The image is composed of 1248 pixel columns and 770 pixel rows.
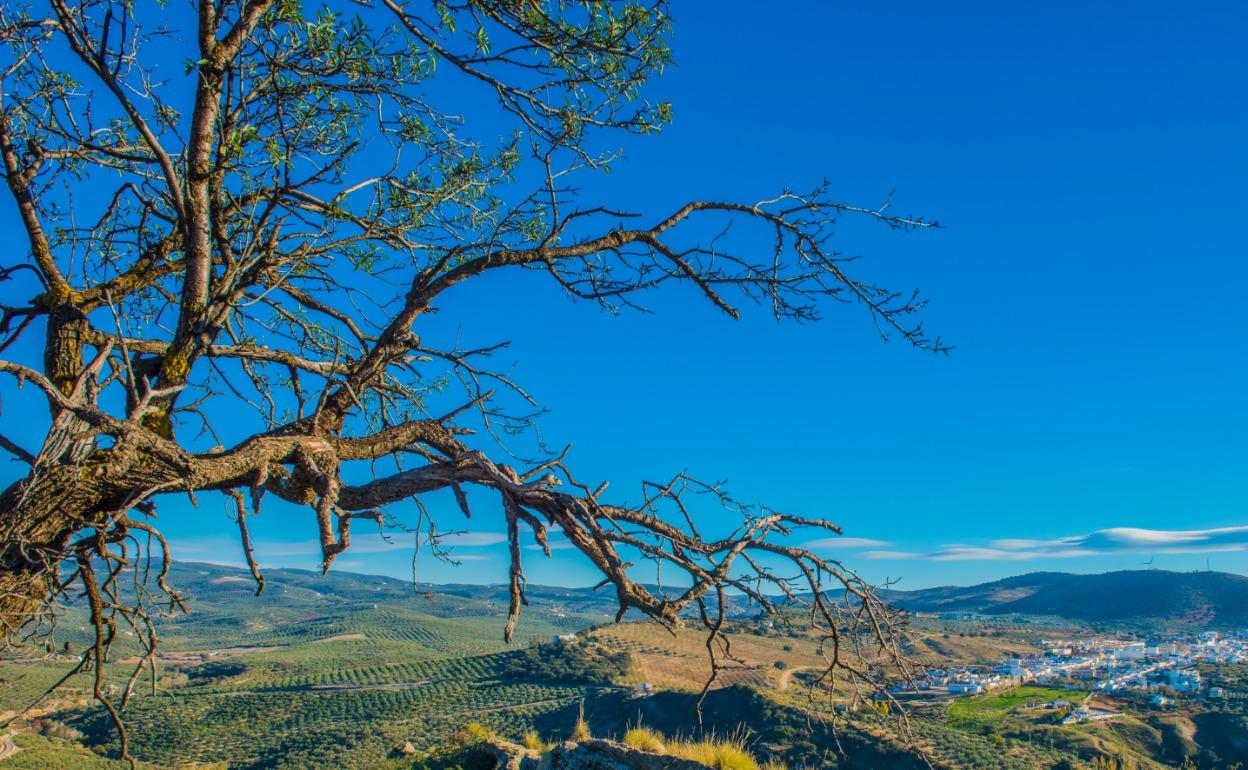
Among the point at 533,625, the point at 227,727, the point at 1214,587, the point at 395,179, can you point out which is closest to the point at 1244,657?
the point at 1214,587

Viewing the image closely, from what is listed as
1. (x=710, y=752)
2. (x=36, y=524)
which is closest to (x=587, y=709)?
(x=710, y=752)

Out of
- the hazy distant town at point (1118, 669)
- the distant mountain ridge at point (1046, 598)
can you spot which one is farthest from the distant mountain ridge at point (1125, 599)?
the hazy distant town at point (1118, 669)

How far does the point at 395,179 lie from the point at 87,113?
2.17 m

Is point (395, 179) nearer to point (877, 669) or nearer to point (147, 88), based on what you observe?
point (147, 88)

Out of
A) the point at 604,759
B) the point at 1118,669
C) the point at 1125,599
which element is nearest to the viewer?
the point at 604,759

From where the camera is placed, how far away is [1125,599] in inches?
4742

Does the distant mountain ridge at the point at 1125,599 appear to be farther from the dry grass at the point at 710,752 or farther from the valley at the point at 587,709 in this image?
the dry grass at the point at 710,752

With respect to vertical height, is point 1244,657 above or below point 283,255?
below

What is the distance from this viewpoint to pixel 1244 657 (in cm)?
6500

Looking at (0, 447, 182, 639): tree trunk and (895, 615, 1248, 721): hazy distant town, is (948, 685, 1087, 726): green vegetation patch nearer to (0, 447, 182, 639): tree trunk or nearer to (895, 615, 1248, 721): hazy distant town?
(895, 615, 1248, 721): hazy distant town

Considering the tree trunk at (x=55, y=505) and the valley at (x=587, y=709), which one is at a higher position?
the tree trunk at (x=55, y=505)

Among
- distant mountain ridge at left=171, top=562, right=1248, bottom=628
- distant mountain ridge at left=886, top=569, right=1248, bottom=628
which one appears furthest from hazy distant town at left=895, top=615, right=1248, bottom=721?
distant mountain ridge at left=886, top=569, right=1248, bottom=628

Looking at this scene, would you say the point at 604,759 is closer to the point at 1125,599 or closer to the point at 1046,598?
the point at 1125,599

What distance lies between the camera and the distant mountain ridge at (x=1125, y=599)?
108 metres
